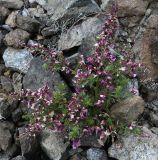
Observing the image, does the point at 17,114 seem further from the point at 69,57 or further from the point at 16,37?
the point at 16,37

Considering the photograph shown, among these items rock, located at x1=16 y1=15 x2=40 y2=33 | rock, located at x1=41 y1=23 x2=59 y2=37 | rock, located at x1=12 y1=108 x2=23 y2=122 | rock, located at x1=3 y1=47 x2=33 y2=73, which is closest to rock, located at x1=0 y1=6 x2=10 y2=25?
rock, located at x1=16 y1=15 x2=40 y2=33

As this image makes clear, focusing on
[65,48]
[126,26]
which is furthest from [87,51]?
[126,26]

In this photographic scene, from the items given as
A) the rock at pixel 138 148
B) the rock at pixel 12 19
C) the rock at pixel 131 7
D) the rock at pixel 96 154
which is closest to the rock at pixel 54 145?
the rock at pixel 96 154

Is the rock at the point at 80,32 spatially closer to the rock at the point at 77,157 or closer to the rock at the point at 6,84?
the rock at the point at 6,84

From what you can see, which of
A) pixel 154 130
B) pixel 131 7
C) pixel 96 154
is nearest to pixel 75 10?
pixel 131 7

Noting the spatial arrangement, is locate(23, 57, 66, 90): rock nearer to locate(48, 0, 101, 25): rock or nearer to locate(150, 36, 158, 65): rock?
locate(48, 0, 101, 25): rock
